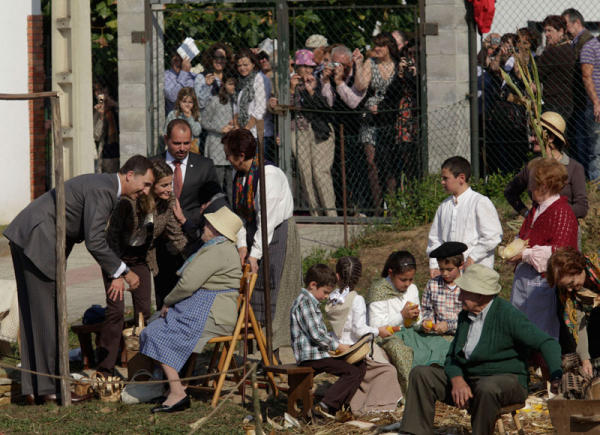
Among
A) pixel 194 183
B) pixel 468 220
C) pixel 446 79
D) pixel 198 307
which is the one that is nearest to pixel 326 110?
pixel 446 79

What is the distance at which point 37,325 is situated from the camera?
7508mm

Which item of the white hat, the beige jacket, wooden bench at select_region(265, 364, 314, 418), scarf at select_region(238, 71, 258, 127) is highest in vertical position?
the white hat

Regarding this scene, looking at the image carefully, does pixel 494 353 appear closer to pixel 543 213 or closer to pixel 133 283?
pixel 543 213

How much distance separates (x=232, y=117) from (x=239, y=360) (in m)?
5.45

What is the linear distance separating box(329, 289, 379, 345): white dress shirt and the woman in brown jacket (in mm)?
1604

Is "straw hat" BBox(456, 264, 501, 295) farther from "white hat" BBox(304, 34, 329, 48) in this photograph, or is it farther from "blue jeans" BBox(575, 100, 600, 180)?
"white hat" BBox(304, 34, 329, 48)

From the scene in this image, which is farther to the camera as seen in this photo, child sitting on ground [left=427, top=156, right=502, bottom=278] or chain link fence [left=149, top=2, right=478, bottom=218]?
chain link fence [left=149, top=2, right=478, bottom=218]

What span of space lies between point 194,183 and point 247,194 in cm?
86

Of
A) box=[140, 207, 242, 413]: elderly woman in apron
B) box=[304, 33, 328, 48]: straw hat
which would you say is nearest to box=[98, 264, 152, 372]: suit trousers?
box=[140, 207, 242, 413]: elderly woman in apron

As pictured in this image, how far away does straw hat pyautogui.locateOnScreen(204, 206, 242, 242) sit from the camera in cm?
742

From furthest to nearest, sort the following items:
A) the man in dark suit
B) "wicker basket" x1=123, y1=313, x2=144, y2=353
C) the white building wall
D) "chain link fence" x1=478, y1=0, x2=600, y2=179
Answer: the white building wall, "chain link fence" x1=478, y1=0, x2=600, y2=179, the man in dark suit, "wicker basket" x1=123, y1=313, x2=144, y2=353

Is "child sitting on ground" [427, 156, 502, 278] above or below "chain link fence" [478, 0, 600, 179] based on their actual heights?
below

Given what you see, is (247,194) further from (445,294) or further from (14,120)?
(14,120)

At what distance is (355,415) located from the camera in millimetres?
7121
